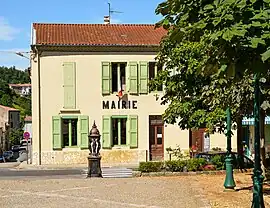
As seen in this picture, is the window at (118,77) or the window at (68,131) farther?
the window at (118,77)

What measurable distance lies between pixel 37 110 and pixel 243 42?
27.6 metres

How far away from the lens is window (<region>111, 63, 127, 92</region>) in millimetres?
32938

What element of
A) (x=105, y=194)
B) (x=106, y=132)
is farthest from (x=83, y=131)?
(x=105, y=194)

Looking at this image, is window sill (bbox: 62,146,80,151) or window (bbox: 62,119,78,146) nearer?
window sill (bbox: 62,146,80,151)

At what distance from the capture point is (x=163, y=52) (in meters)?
22.8

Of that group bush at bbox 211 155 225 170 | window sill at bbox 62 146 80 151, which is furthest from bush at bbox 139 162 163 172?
window sill at bbox 62 146 80 151

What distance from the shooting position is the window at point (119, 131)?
32.9 meters

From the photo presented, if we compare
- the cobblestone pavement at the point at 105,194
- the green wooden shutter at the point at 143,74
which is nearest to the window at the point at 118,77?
the green wooden shutter at the point at 143,74

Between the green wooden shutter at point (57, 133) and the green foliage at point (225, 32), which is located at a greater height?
the green foliage at point (225, 32)

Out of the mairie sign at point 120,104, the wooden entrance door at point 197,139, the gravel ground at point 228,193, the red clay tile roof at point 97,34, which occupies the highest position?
the red clay tile roof at point 97,34

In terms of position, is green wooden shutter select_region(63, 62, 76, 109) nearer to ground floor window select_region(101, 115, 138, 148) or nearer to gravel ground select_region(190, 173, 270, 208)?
ground floor window select_region(101, 115, 138, 148)

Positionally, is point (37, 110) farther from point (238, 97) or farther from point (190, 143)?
point (238, 97)

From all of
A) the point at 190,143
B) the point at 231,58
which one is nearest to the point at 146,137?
the point at 190,143

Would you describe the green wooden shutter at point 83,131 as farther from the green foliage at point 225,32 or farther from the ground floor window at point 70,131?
the green foliage at point 225,32
